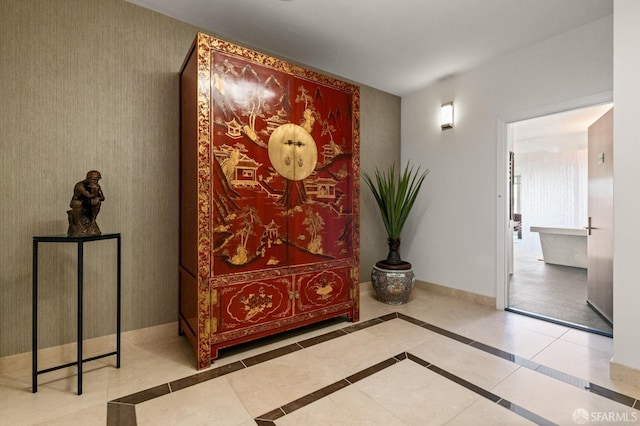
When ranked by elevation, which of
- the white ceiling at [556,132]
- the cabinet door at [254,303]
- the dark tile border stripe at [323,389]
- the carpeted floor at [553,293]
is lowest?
the dark tile border stripe at [323,389]

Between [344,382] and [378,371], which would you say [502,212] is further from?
[344,382]

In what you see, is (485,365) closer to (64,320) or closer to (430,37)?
(430,37)

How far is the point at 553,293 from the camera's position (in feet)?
13.0

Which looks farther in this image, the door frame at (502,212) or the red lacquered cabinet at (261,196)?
the door frame at (502,212)

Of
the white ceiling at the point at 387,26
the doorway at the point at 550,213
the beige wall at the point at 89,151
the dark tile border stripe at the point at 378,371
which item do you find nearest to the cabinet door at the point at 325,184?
the white ceiling at the point at 387,26

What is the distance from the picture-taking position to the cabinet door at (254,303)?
221cm

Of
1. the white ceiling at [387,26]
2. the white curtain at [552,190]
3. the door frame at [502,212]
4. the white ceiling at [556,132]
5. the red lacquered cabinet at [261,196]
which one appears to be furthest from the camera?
the white curtain at [552,190]

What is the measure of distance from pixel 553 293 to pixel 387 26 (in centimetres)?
395

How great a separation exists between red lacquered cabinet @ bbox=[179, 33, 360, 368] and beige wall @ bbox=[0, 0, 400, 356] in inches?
8.1

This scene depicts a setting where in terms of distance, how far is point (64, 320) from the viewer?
2184 millimetres

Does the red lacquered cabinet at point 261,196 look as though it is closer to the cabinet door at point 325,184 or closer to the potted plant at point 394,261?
the cabinet door at point 325,184

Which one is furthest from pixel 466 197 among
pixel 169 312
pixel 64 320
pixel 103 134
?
pixel 64 320

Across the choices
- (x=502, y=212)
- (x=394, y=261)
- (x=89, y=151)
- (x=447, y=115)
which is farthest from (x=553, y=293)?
(x=89, y=151)

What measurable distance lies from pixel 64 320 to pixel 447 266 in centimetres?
390
